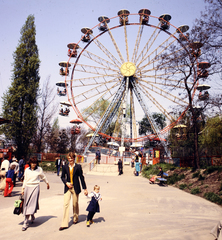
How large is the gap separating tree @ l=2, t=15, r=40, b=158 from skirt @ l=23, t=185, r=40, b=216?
18.4m

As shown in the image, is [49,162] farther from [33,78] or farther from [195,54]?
[195,54]

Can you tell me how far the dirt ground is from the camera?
9914 millimetres

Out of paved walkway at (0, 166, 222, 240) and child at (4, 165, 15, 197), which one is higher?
child at (4, 165, 15, 197)

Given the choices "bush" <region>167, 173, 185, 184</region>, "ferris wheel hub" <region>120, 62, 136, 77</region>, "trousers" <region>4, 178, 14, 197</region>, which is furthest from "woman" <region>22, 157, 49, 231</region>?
"ferris wheel hub" <region>120, 62, 136, 77</region>

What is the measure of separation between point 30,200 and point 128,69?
23.6m

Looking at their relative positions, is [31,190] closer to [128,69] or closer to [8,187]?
[8,187]

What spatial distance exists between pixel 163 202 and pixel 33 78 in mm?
20118

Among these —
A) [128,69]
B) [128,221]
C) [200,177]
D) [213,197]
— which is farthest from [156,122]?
[128,221]

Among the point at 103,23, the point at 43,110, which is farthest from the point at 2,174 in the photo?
the point at 103,23

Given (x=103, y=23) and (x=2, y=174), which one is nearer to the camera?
(x=2, y=174)

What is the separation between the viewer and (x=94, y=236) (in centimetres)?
458

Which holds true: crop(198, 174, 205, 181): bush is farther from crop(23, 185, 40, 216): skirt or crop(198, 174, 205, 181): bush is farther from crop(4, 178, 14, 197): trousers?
crop(23, 185, 40, 216): skirt

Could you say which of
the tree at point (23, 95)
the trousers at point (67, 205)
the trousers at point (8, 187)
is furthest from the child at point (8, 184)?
the tree at point (23, 95)

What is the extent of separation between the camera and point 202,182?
36.5 ft
